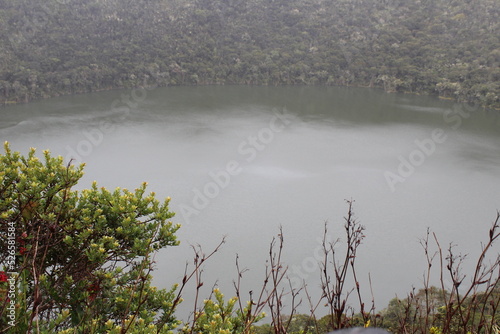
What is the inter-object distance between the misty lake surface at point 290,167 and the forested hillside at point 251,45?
2280mm

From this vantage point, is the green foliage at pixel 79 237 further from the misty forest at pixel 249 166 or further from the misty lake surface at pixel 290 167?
the misty lake surface at pixel 290 167

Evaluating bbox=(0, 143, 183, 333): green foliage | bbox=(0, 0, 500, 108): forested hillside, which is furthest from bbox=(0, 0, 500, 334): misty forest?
bbox=(0, 0, 500, 108): forested hillside

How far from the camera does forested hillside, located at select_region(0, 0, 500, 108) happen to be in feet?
86.8

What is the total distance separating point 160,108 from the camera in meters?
23.4

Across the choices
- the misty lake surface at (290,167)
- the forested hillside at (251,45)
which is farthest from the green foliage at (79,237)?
the forested hillside at (251,45)

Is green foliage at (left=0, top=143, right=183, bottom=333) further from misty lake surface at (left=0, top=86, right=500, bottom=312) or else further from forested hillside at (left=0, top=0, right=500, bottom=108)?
forested hillside at (left=0, top=0, right=500, bottom=108)

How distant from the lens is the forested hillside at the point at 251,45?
26.5m

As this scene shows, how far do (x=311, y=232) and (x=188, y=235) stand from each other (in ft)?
9.53

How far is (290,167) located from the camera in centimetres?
1491

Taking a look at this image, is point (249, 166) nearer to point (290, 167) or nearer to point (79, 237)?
point (290, 167)

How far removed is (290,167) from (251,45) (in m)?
22.0

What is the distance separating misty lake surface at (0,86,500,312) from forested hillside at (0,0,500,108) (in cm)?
228

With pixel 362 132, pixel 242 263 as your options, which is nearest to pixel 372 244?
pixel 242 263

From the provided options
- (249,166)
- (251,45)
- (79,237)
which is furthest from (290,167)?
(251,45)
